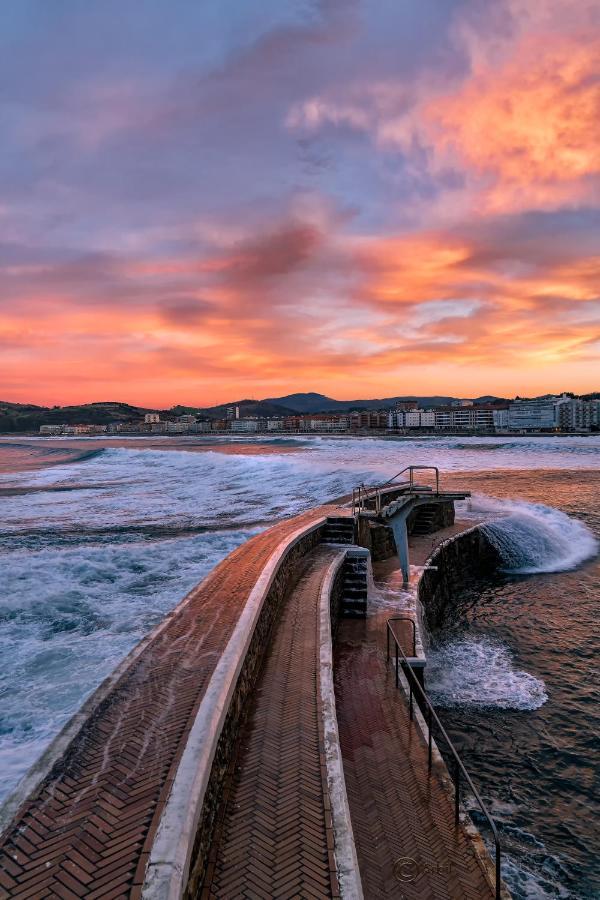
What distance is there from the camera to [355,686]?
1044 cm

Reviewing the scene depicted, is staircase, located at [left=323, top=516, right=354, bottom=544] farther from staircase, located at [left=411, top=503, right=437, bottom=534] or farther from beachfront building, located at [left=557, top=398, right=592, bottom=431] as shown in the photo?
beachfront building, located at [left=557, top=398, right=592, bottom=431]

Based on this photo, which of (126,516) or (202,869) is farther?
(126,516)

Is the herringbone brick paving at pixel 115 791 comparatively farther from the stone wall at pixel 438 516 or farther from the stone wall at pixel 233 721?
the stone wall at pixel 438 516

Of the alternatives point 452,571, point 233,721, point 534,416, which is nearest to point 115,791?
point 233,721

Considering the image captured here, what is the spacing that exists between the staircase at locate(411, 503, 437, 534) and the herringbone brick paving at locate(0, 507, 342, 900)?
17.3 m

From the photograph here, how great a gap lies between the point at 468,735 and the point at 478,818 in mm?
2372

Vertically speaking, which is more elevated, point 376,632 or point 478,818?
point 376,632

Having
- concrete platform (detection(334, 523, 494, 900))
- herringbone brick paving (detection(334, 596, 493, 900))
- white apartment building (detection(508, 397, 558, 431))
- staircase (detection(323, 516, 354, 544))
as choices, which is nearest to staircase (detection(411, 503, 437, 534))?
staircase (detection(323, 516, 354, 544))

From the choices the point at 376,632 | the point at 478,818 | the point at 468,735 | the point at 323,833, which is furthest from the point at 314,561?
the point at 323,833

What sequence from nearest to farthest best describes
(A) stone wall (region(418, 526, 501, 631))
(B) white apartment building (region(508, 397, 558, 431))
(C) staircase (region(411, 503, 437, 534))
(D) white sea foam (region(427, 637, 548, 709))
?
(D) white sea foam (region(427, 637, 548, 709)) → (A) stone wall (region(418, 526, 501, 631)) → (C) staircase (region(411, 503, 437, 534)) → (B) white apartment building (region(508, 397, 558, 431))

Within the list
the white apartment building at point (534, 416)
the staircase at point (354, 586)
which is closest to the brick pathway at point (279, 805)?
the staircase at point (354, 586)

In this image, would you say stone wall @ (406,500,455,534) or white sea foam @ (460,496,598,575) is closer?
white sea foam @ (460,496,598,575)

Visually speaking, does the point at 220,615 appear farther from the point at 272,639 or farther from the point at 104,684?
the point at 104,684

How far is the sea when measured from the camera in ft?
28.8
